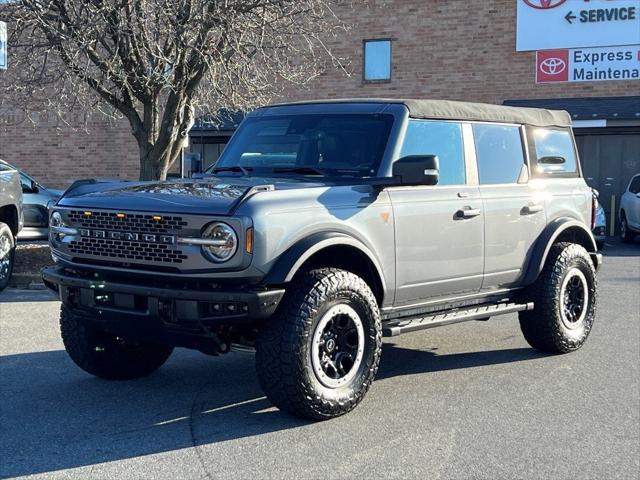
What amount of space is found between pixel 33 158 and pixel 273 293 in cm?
2063

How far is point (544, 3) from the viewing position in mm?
20594

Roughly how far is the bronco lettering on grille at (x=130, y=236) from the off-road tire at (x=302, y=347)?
753 mm

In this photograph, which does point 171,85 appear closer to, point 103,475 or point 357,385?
point 357,385

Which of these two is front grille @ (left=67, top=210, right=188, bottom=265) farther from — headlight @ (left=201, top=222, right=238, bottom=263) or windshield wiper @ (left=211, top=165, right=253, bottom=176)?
windshield wiper @ (left=211, top=165, right=253, bottom=176)

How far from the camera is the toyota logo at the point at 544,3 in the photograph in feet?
67.4

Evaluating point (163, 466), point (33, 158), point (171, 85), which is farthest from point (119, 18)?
point (33, 158)

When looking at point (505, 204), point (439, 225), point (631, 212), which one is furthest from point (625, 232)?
point (439, 225)

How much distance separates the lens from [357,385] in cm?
517

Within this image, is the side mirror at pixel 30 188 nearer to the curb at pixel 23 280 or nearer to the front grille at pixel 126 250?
the curb at pixel 23 280

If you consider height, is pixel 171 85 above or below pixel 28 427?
above

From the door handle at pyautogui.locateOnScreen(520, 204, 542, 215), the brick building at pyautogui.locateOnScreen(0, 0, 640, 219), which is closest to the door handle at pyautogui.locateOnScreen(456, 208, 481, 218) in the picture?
the door handle at pyautogui.locateOnScreen(520, 204, 542, 215)

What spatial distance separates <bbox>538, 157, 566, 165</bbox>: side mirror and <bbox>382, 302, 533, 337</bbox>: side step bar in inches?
49.8

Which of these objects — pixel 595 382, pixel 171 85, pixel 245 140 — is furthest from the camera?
pixel 171 85

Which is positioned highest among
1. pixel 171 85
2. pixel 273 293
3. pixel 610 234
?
pixel 171 85
